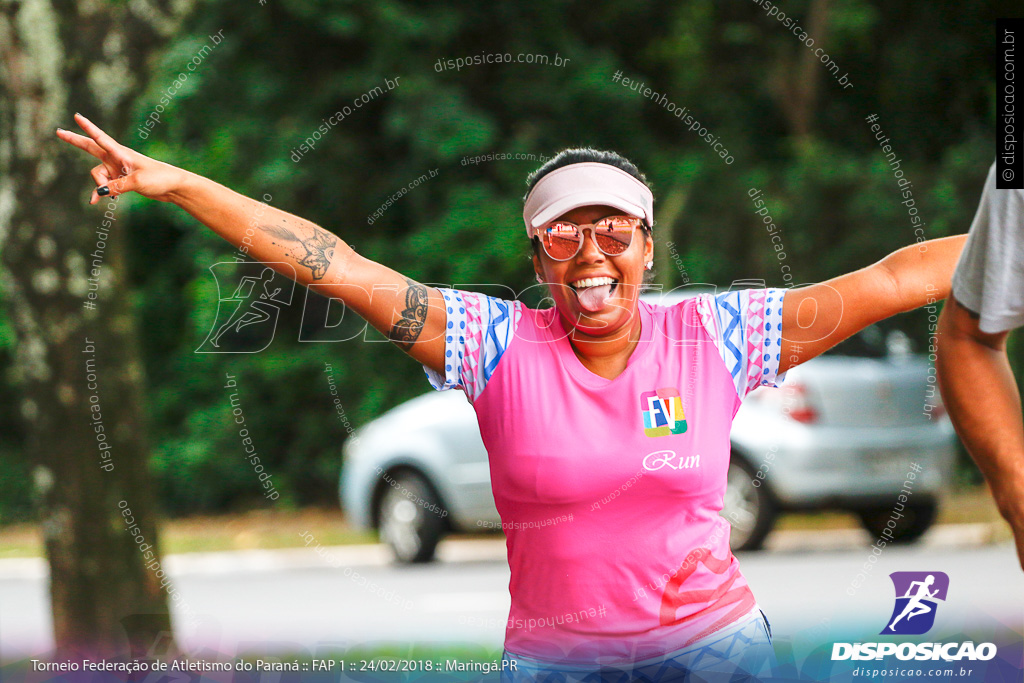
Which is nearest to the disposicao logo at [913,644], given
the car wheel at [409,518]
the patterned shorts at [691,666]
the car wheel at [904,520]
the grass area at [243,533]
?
the patterned shorts at [691,666]

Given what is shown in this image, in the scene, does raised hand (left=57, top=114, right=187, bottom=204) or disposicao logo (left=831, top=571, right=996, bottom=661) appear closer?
raised hand (left=57, top=114, right=187, bottom=204)

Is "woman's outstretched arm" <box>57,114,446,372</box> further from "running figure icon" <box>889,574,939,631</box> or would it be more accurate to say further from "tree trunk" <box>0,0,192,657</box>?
"tree trunk" <box>0,0,192,657</box>

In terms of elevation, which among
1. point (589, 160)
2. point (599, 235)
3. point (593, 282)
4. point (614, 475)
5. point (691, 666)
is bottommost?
point (691, 666)

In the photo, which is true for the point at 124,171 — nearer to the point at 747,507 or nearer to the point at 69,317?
the point at 69,317

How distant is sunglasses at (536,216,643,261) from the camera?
7.82 ft

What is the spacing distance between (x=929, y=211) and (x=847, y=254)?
0.80 m

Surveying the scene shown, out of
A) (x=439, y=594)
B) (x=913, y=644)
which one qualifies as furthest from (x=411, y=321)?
(x=439, y=594)

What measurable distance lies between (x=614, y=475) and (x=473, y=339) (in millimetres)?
430

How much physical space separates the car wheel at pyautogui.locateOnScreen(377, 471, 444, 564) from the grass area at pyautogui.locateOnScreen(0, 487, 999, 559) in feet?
4.52

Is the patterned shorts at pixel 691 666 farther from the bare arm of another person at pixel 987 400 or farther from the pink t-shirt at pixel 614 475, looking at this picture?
the bare arm of another person at pixel 987 400

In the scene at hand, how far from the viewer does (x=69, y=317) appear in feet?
15.3

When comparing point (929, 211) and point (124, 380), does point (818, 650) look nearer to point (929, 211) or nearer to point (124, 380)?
point (124, 380)

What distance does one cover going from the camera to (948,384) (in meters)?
2.11

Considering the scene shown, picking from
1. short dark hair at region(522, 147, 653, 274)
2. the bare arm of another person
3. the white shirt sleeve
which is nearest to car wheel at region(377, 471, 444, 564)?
short dark hair at region(522, 147, 653, 274)
